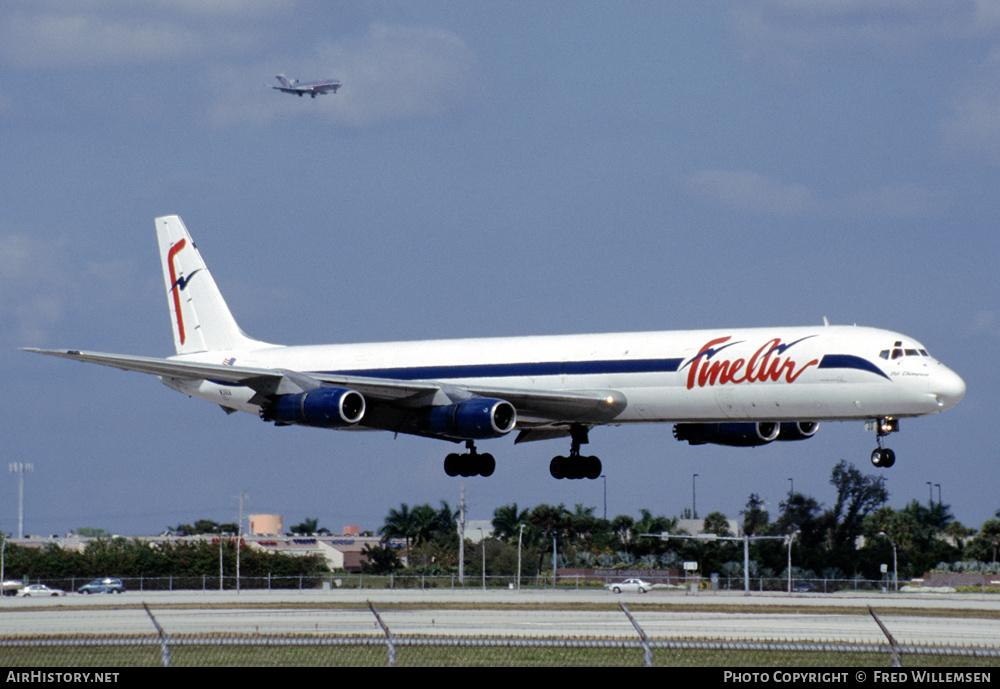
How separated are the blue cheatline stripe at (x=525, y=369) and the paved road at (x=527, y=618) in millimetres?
8869

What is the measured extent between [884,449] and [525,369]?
46.2ft

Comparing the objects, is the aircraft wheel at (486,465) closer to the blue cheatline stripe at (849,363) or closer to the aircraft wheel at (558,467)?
the aircraft wheel at (558,467)

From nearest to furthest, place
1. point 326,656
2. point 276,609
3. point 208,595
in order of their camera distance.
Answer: point 326,656 < point 276,609 < point 208,595

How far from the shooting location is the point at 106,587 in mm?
83500

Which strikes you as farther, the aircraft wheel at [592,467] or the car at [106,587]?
the car at [106,587]

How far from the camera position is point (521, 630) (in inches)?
1463

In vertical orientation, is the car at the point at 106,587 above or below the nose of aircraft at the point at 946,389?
below

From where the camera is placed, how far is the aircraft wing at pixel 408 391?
48.0m

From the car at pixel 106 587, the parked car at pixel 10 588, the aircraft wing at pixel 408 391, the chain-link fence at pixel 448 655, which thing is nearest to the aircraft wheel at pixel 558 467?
the aircraft wing at pixel 408 391

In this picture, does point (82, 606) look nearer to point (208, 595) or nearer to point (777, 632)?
point (208, 595)

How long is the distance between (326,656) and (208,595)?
43.3 m

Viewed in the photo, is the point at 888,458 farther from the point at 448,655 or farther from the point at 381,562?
the point at 381,562

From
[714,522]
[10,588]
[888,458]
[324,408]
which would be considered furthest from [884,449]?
[714,522]

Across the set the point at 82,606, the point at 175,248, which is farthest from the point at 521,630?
the point at 175,248
